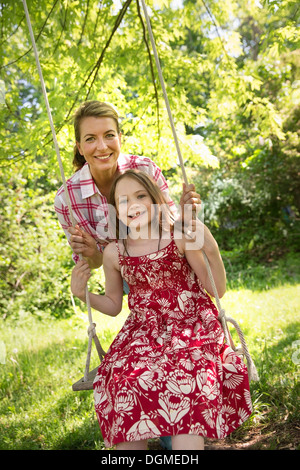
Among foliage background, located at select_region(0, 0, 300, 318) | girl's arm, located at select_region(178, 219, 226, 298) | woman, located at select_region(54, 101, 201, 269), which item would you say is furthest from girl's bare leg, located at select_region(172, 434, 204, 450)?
foliage background, located at select_region(0, 0, 300, 318)

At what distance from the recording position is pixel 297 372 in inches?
108

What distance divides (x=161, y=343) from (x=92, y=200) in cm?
101

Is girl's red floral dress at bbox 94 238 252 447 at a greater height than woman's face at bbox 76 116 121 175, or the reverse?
woman's face at bbox 76 116 121 175

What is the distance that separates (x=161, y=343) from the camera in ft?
5.95

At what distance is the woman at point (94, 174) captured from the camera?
7.65 ft

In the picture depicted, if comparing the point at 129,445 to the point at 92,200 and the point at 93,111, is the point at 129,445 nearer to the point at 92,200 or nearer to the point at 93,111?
the point at 92,200

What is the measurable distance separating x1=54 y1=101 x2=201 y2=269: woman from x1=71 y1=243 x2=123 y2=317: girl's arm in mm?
127

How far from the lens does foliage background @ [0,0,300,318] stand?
3.65 meters

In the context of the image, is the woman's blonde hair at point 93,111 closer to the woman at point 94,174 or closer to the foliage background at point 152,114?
the woman at point 94,174

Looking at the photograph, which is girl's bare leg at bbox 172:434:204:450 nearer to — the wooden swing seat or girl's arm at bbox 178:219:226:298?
the wooden swing seat

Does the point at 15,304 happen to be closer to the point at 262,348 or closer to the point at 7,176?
the point at 7,176

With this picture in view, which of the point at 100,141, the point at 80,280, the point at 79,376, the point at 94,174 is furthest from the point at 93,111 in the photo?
the point at 79,376

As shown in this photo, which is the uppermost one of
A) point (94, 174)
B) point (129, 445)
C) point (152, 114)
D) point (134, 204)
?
point (152, 114)

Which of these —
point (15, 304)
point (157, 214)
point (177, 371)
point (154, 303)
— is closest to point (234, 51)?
point (157, 214)
